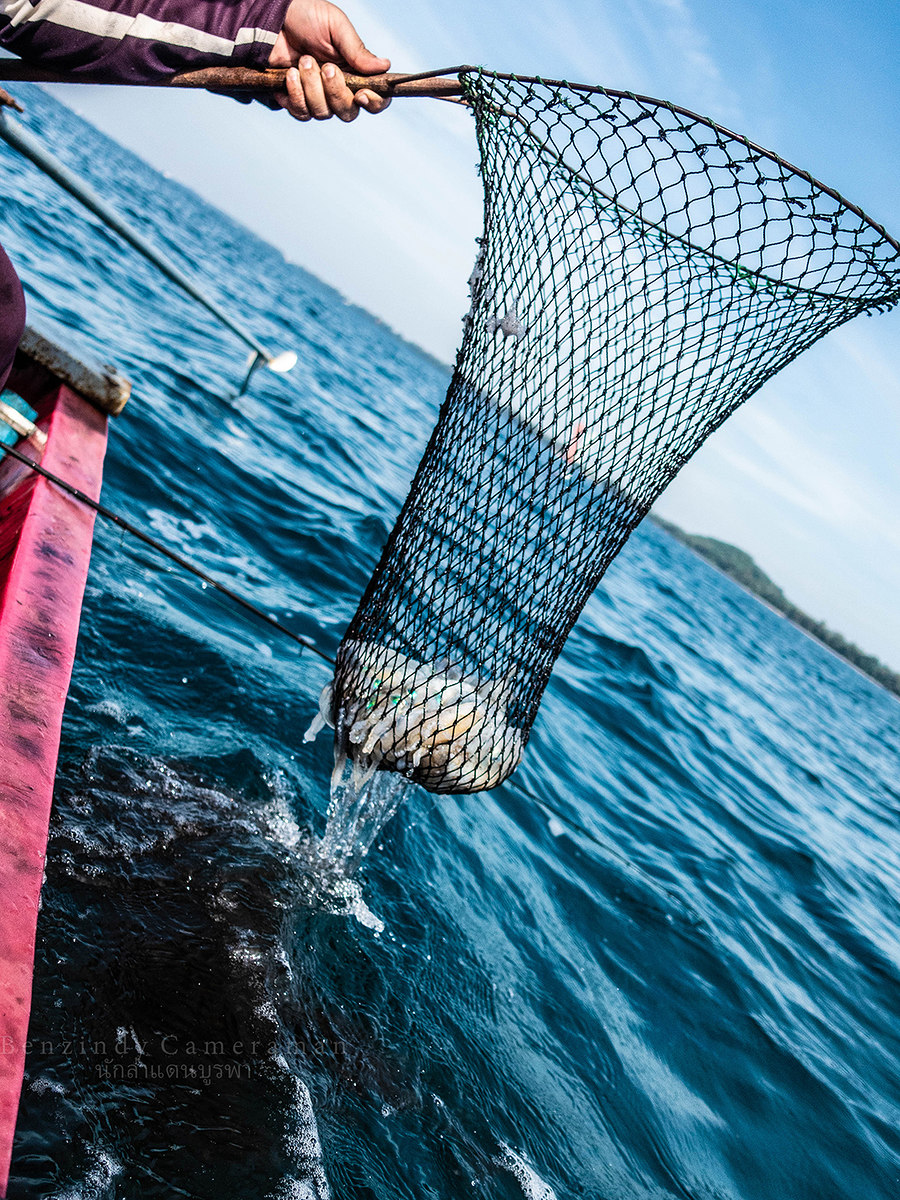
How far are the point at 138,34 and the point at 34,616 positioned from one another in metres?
2.01

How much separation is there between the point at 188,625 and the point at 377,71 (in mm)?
4150

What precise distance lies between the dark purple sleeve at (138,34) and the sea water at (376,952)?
2.83 metres

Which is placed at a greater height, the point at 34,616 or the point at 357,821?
the point at 34,616

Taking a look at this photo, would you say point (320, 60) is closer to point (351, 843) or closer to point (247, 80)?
point (247, 80)

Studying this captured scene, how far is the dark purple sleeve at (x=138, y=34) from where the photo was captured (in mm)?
1952

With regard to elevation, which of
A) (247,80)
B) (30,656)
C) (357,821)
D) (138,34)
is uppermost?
(247,80)

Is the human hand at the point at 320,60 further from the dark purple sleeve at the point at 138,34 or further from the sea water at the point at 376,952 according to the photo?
the sea water at the point at 376,952

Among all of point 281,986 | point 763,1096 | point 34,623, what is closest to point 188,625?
point 34,623

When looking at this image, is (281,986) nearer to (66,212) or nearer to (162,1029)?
(162,1029)

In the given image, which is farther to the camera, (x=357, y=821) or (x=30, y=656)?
(x=357, y=821)

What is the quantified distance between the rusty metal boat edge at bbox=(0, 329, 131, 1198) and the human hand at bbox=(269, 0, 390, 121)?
208 centimetres

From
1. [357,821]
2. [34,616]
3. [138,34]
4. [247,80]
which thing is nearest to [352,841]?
[357,821]

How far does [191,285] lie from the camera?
6.80 m

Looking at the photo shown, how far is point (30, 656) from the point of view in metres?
2.70
